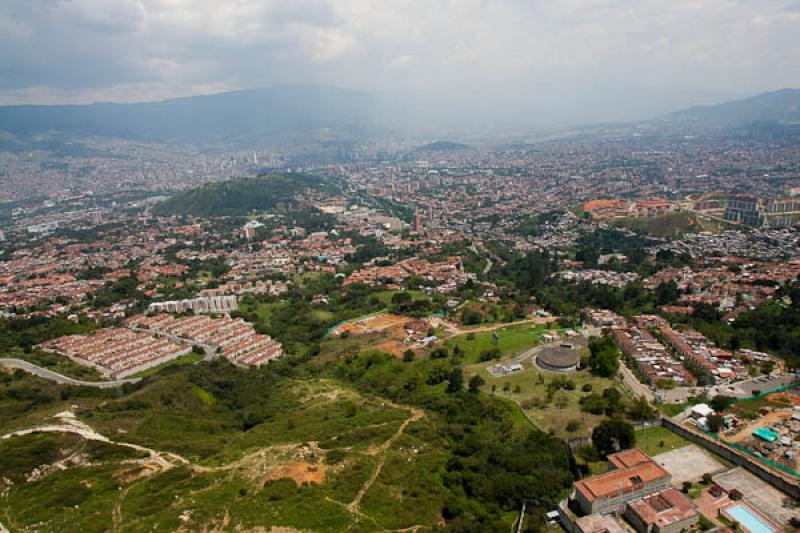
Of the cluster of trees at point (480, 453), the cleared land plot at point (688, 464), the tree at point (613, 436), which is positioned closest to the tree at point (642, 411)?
the tree at point (613, 436)

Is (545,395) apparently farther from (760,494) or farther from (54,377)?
(54,377)

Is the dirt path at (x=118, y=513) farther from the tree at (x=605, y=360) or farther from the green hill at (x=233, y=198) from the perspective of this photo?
the green hill at (x=233, y=198)

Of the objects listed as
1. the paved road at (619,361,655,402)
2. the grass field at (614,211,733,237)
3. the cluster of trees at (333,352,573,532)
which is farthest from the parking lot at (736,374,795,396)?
the grass field at (614,211,733,237)

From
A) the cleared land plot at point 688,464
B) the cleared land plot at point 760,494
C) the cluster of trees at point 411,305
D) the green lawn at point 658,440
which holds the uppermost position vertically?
the cleared land plot at point 760,494

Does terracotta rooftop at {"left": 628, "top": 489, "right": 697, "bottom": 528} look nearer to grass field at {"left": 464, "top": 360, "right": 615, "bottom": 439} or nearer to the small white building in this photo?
grass field at {"left": 464, "top": 360, "right": 615, "bottom": 439}

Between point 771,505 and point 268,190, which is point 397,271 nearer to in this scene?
point 771,505

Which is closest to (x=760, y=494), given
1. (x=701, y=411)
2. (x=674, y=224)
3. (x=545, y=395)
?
(x=701, y=411)
